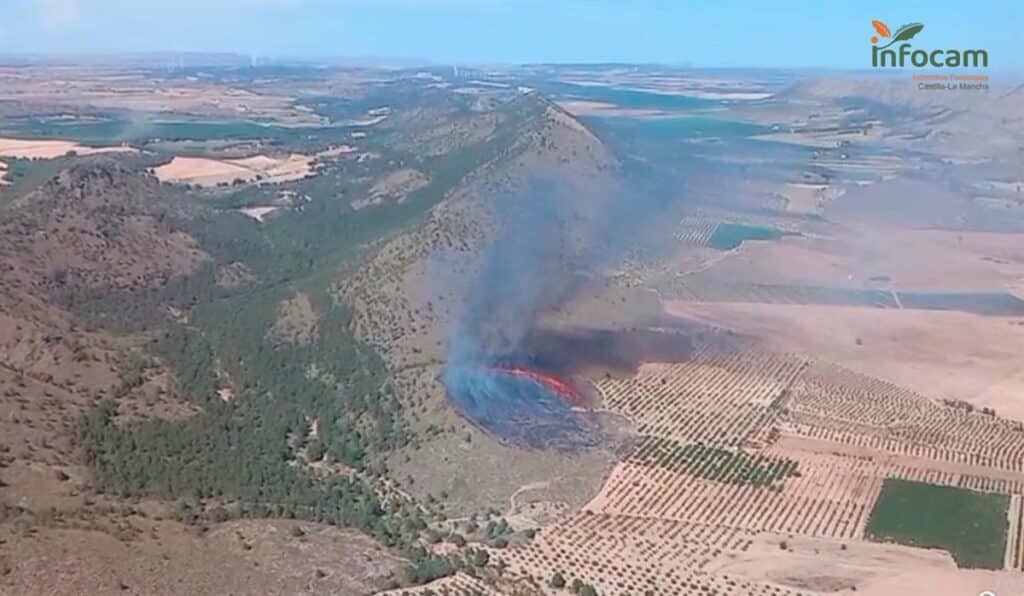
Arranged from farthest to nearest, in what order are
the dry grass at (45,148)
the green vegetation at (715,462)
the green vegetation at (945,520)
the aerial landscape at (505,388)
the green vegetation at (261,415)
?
the dry grass at (45,148) < the green vegetation at (715,462) < the green vegetation at (261,415) < the green vegetation at (945,520) < the aerial landscape at (505,388)

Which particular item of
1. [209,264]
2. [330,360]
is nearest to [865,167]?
[209,264]

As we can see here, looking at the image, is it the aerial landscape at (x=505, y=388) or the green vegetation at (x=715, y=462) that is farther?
the green vegetation at (x=715, y=462)

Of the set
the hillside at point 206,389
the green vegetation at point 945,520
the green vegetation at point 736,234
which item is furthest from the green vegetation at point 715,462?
the green vegetation at point 736,234

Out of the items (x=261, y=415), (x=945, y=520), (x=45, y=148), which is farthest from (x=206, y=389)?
(x=45, y=148)

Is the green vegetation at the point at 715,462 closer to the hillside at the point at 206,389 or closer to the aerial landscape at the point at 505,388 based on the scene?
the aerial landscape at the point at 505,388

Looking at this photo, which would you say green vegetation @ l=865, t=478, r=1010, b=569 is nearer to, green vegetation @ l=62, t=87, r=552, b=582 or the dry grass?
green vegetation @ l=62, t=87, r=552, b=582

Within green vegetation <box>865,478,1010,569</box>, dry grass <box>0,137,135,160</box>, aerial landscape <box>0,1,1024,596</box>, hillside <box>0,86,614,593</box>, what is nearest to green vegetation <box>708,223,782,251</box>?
aerial landscape <box>0,1,1024,596</box>
